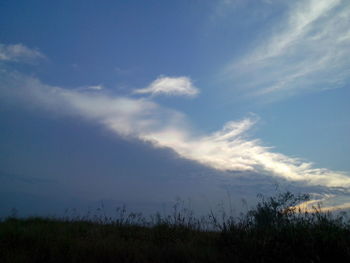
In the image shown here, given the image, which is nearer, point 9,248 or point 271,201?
point 9,248

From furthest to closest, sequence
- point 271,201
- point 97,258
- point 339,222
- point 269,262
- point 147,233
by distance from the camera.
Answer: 1. point 271,201
2. point 147,233
3. point 339,222
4. point 97,258
5. point 269,262

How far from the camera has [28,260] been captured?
625 centimetres

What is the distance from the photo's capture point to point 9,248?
698 cm

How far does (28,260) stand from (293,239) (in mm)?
5808

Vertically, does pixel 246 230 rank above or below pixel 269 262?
above

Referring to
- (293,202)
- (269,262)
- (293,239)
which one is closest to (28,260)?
(269,262)

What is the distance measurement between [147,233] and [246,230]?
10.2 ft

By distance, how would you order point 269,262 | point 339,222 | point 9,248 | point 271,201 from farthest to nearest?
point 271,201 < point 339,222 < point 9,248 < point 269,262

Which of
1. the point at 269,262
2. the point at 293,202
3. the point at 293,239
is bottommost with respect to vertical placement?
the point at 269,262

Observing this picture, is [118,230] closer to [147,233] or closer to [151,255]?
[147,233]

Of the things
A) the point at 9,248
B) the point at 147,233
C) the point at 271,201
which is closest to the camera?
the point at 9,248

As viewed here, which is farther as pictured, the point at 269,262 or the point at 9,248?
the point at 9,248

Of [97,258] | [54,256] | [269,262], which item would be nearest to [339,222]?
[269,262]

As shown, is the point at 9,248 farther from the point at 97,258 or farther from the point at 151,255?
the point at 151,255
